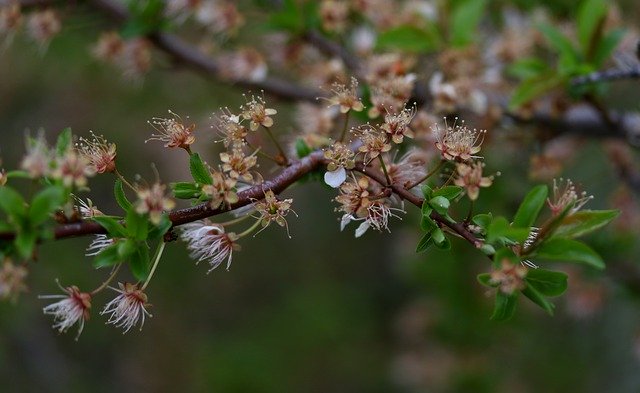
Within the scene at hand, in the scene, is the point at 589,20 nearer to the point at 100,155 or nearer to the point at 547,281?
the point at 547,281

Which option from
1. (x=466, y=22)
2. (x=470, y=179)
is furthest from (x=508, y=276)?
(x=466, y=22)

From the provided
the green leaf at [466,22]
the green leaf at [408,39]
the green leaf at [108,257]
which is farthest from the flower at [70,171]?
the green leaf at [466,22]

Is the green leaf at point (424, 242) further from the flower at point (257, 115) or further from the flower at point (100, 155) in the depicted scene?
the flower at point (100, 155)

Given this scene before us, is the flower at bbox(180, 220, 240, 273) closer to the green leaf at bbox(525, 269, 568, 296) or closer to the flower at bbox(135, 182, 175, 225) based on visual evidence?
the flower at bbox(135, 182, 175, 225)

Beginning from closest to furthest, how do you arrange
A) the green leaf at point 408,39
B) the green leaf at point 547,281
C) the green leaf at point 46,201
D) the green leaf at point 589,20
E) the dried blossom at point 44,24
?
the green leaf at point 46,201, the green leaf at point 547,281, the green leaf at point 589,20, the green leaf at point 408,39, the dried blossom at point 44,24

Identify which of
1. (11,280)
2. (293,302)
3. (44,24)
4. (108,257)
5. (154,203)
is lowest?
(293,302)
